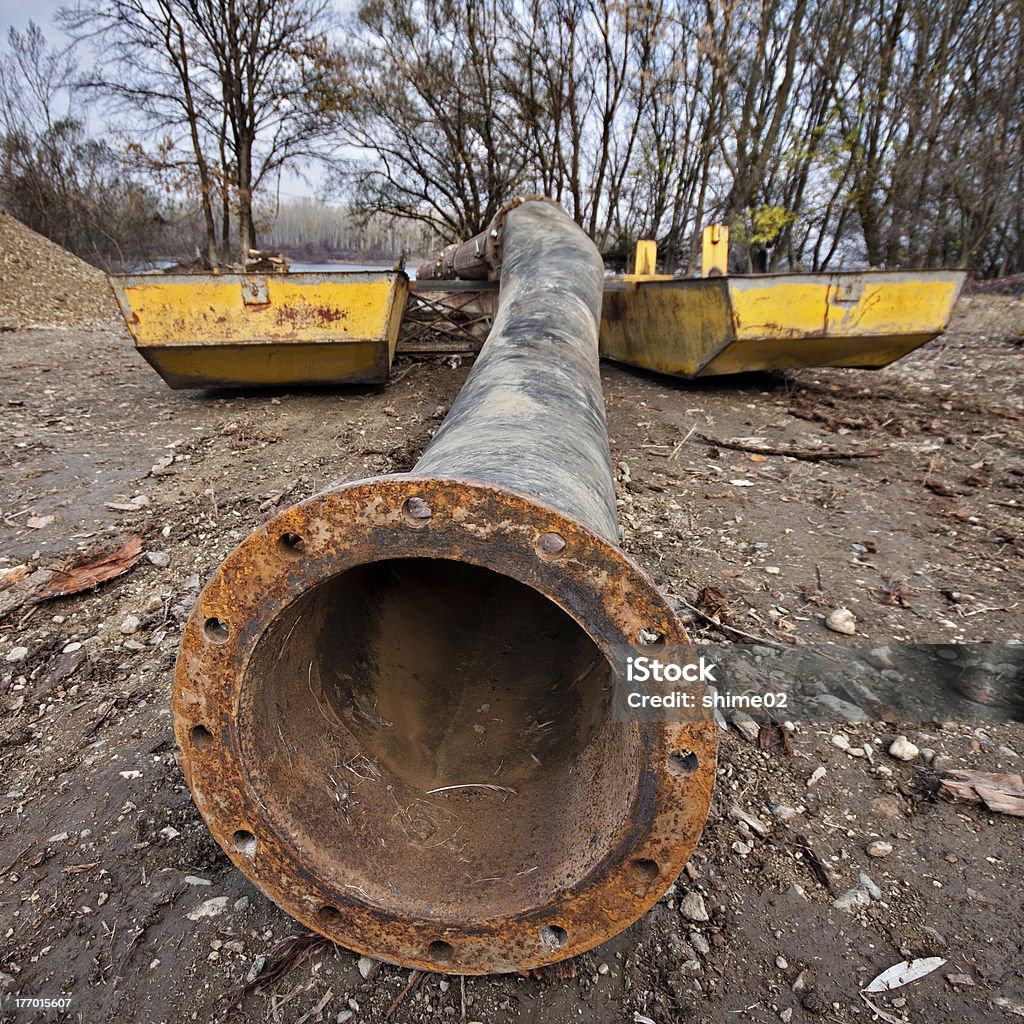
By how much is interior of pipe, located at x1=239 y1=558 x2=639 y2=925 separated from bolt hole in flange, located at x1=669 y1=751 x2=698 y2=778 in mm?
70

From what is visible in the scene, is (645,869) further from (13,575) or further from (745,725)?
(13,575)

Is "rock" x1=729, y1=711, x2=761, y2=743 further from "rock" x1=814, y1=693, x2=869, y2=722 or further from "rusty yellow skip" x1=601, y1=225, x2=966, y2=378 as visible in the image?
"rusty yellow skip" x1=601, y1=225, x2=966, y2=378

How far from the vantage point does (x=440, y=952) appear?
1000 millimetres

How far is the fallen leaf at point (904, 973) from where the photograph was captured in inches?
46.3

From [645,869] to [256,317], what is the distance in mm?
4086

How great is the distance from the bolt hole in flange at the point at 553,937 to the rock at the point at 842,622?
1.64 meters

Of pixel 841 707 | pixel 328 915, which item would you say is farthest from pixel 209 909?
pixel 841 707

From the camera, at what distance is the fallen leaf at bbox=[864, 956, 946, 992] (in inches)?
46.3

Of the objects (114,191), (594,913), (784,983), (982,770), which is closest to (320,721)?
(594,913)

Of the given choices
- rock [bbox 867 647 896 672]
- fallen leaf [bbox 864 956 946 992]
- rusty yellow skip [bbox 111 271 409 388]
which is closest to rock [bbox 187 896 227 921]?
fallen leaf [bbox 864 956 946 992]

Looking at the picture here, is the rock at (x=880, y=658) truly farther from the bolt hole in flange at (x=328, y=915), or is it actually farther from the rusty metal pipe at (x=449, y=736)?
the bolt hole in flange at (x=328, y=915)

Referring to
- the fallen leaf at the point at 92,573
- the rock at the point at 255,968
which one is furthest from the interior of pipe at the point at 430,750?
the fallen leaf at the point at 92,573

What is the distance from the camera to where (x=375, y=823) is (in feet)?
3.65

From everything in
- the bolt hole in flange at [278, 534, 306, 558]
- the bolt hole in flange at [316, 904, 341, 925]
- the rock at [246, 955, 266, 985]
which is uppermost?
the bolt hole in flange at [278, 534, 306, 558]
